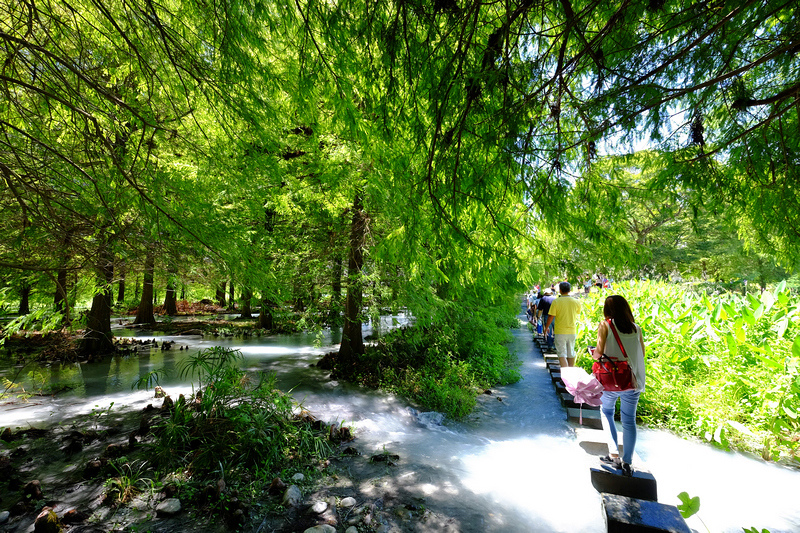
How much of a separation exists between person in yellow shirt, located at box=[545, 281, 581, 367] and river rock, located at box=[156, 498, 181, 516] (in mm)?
6763

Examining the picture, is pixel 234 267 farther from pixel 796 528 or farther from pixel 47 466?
pixel 796 528

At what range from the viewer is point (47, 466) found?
463 cm

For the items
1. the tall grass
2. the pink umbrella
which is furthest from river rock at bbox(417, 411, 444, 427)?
the tall grass

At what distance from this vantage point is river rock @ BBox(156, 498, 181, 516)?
3.59m

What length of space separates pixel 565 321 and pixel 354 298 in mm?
4514

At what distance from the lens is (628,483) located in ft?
12.6

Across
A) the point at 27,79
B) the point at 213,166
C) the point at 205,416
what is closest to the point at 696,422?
the point at 205,416

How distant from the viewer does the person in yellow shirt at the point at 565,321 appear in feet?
25.2

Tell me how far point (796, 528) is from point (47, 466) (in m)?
7.99

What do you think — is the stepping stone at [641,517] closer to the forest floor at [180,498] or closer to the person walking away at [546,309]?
the forest floor at [180,498]

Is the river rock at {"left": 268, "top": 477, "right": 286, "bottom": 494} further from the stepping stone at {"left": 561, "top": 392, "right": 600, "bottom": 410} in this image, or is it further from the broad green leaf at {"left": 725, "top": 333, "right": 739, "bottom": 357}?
the broad green leaf at {"left": 725, "top": 333, "right": 739, "bottom": 357}

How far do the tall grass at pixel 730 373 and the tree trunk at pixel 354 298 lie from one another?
5.75m

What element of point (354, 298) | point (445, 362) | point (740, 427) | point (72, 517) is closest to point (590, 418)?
point (740, 427)

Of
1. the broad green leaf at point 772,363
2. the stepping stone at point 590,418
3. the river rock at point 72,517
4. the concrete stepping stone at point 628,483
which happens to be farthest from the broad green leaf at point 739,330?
the river rock at point 72,517
